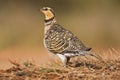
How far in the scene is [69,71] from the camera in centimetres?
1180

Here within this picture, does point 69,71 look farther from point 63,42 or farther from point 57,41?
point 57,41

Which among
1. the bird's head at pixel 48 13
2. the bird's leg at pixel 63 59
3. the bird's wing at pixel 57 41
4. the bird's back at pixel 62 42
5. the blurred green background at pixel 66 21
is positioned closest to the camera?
the bird's leg at pixel 63 59

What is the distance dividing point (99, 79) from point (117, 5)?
1922 cm

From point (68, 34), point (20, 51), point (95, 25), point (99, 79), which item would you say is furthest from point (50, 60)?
point (95, 25)

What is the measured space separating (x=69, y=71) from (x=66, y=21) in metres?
16.3

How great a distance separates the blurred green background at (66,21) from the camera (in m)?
26.1

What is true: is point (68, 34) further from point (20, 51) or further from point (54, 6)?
point (54, 6)

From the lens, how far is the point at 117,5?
30.4 meters

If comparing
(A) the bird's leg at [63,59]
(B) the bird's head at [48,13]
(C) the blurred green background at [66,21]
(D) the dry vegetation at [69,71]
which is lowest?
(D) the dry vegetation at [69,71]

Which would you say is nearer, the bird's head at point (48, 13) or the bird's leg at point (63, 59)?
the bird's leg at point (63, 59)

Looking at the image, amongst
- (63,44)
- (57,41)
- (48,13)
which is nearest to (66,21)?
(48,13)

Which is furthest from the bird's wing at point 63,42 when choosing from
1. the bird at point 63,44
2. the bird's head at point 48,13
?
the bird's head at point 48,13

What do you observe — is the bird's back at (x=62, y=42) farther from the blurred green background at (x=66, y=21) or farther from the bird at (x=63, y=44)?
the blurred green background at (x=66, y=21)

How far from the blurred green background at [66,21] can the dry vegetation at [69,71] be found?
1233cm
